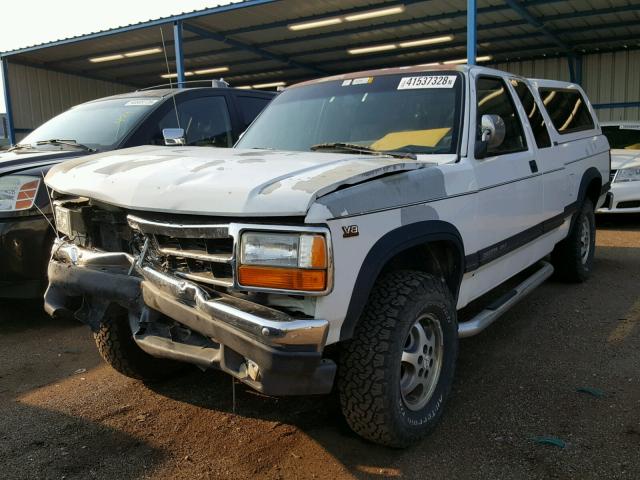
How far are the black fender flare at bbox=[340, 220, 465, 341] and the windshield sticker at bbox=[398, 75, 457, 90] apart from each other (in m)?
1.11

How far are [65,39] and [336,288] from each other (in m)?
16.3

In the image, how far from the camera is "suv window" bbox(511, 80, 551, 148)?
173 inches

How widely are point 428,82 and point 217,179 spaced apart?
182 cm

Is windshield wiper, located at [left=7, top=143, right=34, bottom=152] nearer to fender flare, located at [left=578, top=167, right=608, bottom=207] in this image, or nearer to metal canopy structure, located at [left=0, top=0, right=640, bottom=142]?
fender flare, located at [left=578, top=167, right=608, bottom=207]

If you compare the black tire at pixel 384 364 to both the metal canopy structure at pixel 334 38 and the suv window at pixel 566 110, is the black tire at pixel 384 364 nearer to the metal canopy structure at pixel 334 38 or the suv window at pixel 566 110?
the suv window at pixel 566 110

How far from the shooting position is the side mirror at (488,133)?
11.1ft

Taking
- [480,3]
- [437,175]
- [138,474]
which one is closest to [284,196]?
[437,175]

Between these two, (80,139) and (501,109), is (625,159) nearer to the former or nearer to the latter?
(501,109)

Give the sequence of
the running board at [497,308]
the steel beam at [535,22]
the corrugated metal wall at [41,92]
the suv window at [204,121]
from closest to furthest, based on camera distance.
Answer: the running board at [497,308] < the suv window at [204,121] < the steel beam at [535,22] < the corrugated metal wall at [41,92]

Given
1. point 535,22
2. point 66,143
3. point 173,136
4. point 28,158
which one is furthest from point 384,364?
point 535,22

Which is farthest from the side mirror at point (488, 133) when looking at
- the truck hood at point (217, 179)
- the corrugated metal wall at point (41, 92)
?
the corrugated metal wall at point (41, 92)

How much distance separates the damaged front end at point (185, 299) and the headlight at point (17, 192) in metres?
1.44

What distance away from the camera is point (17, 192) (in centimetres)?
434

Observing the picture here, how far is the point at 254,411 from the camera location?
3.20 metres
